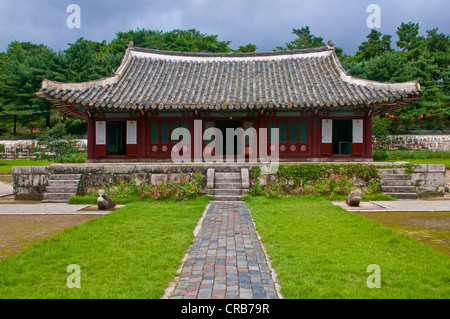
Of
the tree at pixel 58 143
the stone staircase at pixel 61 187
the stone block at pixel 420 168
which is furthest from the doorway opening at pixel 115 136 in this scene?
the stone block at pixel 420 168

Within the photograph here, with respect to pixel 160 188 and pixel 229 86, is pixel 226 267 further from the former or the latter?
pixel 229 86

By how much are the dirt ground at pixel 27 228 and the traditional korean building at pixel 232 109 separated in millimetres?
6152

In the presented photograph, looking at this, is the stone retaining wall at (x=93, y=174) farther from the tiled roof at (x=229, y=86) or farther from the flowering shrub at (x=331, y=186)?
the flowering shrub at (x=331, y=186)

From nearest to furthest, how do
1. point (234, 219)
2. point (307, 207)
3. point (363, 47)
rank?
point (234, 219), point (307, 207), point (363, 47)

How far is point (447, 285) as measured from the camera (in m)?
4.11

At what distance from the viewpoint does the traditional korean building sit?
565 inches

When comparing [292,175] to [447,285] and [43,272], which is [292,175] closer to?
[447,285]

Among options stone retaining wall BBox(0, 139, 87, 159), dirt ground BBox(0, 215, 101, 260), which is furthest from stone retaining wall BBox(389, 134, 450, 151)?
stone retaining wall BBox(0, 139, 87, 159)

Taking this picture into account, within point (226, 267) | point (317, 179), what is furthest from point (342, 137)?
point (226, 267)

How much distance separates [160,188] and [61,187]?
3.96 metres

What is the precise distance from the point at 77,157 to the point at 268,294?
20205 millimetres

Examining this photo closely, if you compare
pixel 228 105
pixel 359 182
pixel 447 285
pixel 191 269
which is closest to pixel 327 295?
pixel 447 285
